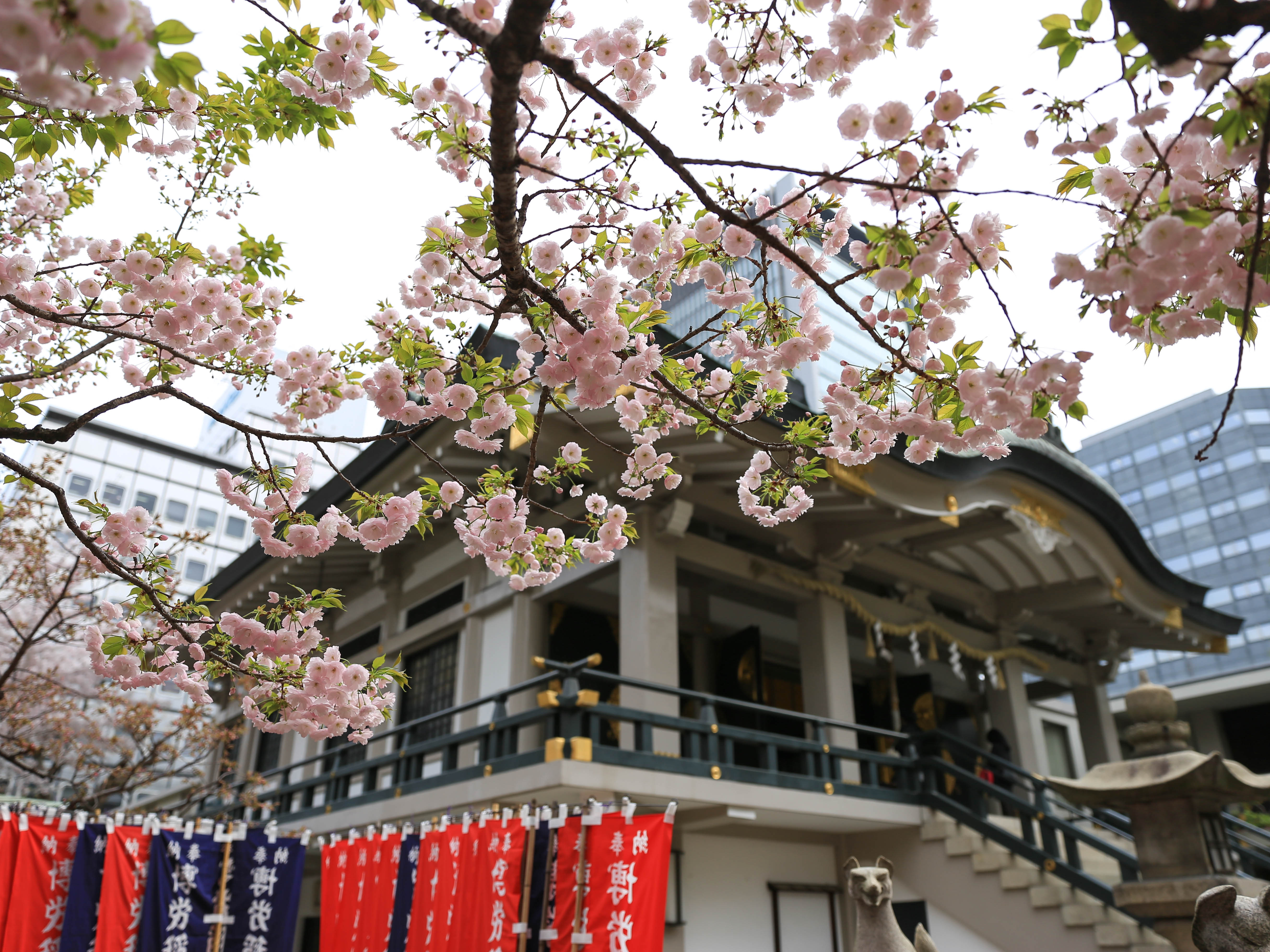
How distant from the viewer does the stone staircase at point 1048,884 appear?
750cm

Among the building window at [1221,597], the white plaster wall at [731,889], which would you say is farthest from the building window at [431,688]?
the building window at [1221,597]

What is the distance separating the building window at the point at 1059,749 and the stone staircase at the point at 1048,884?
5917 mm

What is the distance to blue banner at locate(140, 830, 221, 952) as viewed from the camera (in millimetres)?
7039

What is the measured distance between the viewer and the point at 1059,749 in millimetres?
16203

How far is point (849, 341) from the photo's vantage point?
13312 mm

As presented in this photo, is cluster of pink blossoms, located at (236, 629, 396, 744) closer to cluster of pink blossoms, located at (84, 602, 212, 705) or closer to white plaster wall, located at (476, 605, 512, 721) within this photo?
cluster of pink blossoms, located at (84, 602, 212, 705)

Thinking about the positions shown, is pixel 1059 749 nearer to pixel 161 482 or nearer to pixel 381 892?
pixel 381 892

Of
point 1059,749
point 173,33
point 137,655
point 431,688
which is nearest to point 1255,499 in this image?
point 1059,749

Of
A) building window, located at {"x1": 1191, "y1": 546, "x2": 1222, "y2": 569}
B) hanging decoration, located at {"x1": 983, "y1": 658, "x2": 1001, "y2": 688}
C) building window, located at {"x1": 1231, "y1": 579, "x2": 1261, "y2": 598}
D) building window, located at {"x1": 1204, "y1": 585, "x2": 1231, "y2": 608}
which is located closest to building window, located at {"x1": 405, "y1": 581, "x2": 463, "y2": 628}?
hanging decoration, located at {"x1": 983, "y1": 658, "x2": 1001, "y2": 688}

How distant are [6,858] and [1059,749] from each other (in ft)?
53.0

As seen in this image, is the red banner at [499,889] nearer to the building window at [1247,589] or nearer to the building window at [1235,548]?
the building window at [1247,589]

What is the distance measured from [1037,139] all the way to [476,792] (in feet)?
22.4

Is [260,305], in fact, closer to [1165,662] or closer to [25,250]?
[25,250]

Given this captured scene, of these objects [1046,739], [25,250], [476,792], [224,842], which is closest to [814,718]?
[476,792]
